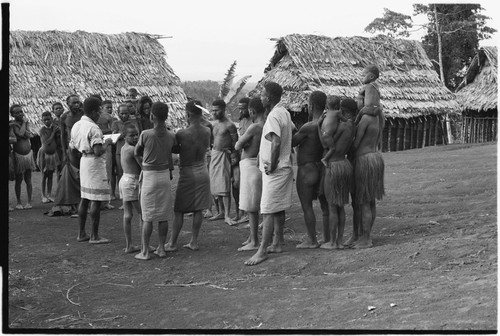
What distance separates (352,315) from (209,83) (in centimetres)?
2404

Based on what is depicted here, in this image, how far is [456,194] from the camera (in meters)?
11.1

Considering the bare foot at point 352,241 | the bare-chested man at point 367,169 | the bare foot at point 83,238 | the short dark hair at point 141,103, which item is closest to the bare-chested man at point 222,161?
the short dark hair at point 141,103

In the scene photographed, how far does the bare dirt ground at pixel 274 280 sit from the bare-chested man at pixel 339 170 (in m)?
0.40

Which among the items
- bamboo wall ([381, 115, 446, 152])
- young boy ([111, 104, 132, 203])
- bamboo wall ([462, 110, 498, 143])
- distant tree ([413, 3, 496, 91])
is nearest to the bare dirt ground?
young boy ([111, 104, 132, 203])

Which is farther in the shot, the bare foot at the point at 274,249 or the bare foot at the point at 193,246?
the bare foot at the point at 193,246

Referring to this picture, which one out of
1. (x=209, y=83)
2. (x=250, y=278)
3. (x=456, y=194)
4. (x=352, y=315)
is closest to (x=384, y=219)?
(x=456, y=194)

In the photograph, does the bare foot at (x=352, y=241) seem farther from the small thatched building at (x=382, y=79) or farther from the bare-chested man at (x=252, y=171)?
the small thatched building at (x=382, y=79)

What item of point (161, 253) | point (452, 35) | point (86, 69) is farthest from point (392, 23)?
point (161, 253)

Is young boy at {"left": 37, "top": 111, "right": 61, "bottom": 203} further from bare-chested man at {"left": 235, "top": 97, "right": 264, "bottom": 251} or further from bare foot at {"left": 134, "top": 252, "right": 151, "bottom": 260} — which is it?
bare-chested man at {"left": 235, "top": 97, "right": 264, "bottom": 251}

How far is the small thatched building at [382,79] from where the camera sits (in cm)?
2111

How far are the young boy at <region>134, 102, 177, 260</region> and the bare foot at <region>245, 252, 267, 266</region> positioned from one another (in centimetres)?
107

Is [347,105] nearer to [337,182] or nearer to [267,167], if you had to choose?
[337,182]

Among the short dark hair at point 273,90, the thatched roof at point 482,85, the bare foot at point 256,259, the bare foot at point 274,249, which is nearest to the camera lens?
the bare foot at point 256,259

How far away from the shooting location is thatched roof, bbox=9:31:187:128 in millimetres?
18062
